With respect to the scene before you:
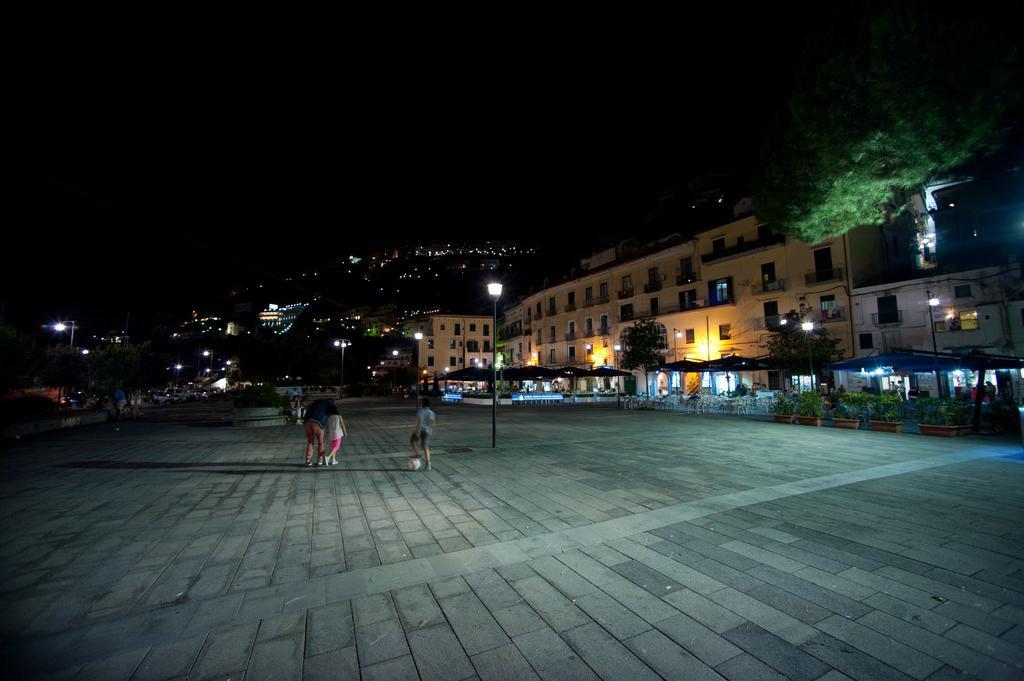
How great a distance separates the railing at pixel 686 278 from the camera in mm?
33188

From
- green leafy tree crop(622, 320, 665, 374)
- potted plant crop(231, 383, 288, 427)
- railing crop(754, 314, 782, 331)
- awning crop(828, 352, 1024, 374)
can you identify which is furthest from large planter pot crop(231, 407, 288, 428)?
railing crop(754, 314, 782, 331)

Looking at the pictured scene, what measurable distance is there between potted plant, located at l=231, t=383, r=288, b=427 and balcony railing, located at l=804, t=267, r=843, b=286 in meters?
29.9

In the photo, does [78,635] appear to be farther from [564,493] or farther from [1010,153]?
[1010,153]

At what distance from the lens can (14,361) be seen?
13875 mm

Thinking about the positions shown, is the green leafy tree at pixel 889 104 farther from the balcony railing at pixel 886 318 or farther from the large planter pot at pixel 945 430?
the balcony railing at pixel 886 318

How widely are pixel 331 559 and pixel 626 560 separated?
2705 millimetres

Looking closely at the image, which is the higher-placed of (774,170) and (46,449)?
(774,170)

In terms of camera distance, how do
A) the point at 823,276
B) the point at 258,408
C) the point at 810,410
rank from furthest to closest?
the point at 823,276 < the point at 258,408 < the point at 810,410

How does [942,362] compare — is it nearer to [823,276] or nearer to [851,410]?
[851,410]

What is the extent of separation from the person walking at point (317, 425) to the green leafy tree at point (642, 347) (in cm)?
2467

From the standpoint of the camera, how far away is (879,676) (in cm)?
227

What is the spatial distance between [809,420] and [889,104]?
10.2 metres

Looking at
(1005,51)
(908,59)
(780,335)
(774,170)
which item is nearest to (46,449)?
(774,170)

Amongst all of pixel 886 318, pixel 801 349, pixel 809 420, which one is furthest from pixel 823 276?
pixel 809 420
